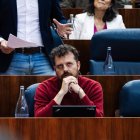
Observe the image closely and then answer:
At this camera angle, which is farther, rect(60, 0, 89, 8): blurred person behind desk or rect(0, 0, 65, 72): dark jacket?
rect(60, 0, 89, 8): blurred person behind desk

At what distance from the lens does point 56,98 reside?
2568 mm

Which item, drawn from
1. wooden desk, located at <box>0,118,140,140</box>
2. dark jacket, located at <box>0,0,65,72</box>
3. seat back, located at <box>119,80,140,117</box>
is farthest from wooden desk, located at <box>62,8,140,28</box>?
wooden desk, located at <box>0,118,140,140</box>

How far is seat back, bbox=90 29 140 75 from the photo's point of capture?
3488 millimetres

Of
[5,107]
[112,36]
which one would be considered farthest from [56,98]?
[112,36]

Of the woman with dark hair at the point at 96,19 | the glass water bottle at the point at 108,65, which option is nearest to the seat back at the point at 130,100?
the glass water bottle at the point at 108,65

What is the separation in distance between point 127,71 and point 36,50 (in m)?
0.69

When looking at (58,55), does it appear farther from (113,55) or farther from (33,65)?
(113,55)

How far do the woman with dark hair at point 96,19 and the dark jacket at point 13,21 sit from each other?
3.16 ft

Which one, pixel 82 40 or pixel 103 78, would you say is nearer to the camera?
pixel 103 78

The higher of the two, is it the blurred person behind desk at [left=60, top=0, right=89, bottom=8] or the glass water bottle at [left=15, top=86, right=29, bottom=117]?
the blurred person behind desk at [left=60, top=0, right=89, bottom=8]

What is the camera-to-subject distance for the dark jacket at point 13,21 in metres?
3.03

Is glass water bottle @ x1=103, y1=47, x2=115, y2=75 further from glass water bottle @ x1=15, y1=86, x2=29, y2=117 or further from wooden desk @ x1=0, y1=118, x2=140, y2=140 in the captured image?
wooden desk @ x1=0, y1=118, x2=140, y2=140

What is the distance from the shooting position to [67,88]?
2.61m

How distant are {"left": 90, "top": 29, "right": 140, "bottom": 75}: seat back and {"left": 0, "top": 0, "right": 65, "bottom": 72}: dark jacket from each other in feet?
1.32
